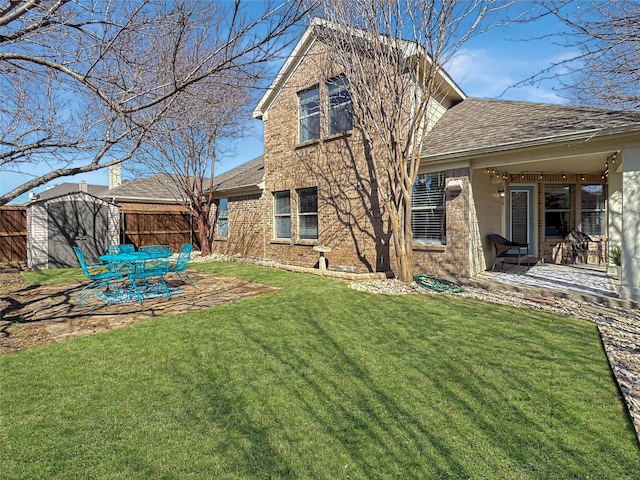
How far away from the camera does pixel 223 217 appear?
1675cm

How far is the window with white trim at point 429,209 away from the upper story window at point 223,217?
960 centimetres

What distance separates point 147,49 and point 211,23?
4.38 ft

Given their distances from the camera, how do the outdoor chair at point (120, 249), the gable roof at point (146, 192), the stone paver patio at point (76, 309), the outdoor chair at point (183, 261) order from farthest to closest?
1. the gable roof at point (146, 192)
2. the outdoor chair at point (120, 249)
3. the outdoor chair at point (183, 261)
4. the stone paver patio at point (76, 309)

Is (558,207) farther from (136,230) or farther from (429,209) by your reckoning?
(136,230)

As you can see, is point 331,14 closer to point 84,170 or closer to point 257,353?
point 84,170

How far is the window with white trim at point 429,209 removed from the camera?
9.12 meters

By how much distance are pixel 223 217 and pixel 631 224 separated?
14.6 m

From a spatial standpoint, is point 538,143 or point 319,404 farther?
point 538,143

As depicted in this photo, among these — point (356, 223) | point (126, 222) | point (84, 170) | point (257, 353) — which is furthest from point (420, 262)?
point (126, 222)

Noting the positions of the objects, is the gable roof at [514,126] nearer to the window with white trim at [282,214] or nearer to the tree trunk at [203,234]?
the window with white trim at [282,214]

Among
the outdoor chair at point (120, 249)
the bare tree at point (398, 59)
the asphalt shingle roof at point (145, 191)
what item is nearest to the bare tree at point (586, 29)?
the bare tree at point (398, 59)

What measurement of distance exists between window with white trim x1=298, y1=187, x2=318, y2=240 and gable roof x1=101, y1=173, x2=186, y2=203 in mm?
9203

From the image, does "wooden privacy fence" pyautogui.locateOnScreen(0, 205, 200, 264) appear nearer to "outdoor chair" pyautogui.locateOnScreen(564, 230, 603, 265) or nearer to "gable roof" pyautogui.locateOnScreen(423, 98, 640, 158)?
"gable roof" pyautogui.locateOnScreen(423, 98, 640, 158)

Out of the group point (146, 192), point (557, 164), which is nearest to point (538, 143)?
point (557, 164)
